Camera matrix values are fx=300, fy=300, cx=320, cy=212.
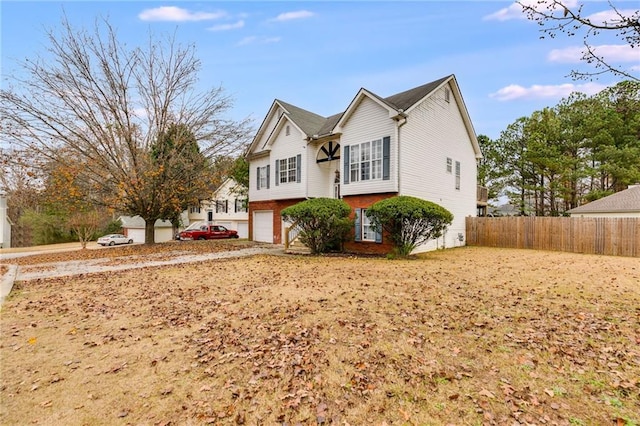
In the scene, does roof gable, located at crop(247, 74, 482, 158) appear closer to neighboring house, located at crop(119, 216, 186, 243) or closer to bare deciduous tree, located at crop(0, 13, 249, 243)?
bare deciduous tree, located at crop(0, 13, 249, 243)

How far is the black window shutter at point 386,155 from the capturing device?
47.1 feet

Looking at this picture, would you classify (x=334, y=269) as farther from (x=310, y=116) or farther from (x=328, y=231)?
(x=310, y=116)

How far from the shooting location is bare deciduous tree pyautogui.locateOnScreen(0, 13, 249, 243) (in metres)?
15.0

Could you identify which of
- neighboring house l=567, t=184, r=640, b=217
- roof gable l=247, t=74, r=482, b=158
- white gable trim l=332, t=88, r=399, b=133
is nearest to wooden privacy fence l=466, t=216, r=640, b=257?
roof gable l=247, t=74, r=482, b=158

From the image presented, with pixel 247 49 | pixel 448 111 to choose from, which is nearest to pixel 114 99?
pixel 247 49

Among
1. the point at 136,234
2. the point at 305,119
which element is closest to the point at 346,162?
the point at 305,119

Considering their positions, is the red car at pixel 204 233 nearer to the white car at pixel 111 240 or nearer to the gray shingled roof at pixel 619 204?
the white car at pixel 111 240

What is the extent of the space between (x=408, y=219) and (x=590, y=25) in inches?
363

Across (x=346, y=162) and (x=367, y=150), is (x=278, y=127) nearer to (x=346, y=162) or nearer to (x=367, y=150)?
(x=346, y=162)

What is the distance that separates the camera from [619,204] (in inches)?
789

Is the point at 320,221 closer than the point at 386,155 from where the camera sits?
Yes

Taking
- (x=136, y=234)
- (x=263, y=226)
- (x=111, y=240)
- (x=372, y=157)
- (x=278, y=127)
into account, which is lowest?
(x=111, y=240)

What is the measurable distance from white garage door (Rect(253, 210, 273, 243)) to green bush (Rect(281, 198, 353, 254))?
660cm

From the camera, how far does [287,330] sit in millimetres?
5027
